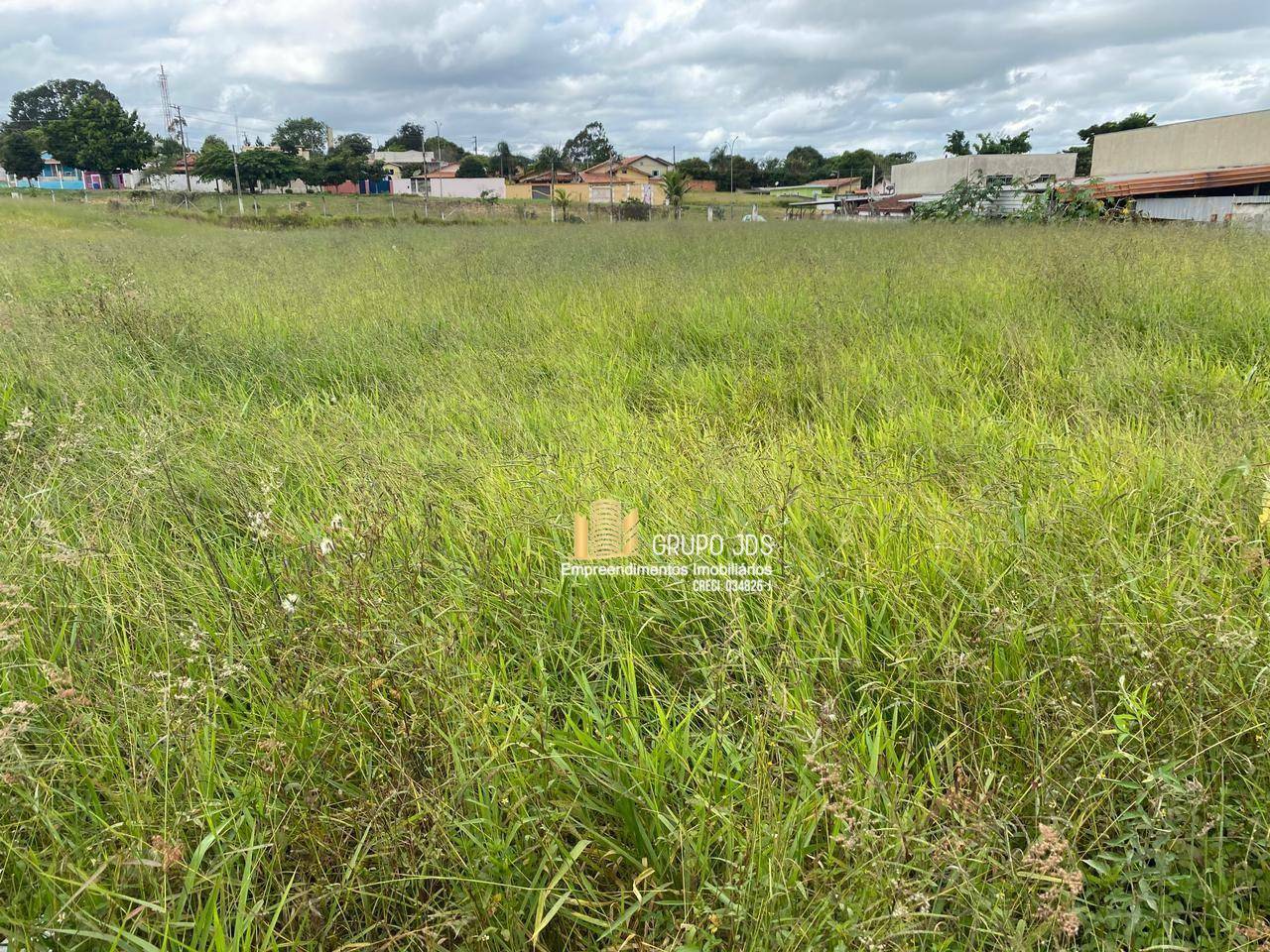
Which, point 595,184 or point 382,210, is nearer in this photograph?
point 382,210

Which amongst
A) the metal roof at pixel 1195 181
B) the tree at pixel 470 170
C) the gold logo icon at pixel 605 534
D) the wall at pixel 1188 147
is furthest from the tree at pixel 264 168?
the gold logo icon at pixel 605 534

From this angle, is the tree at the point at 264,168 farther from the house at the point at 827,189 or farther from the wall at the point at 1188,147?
the wall at the point at 1188,147

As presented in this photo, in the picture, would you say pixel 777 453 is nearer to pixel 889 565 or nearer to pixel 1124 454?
pixel 889 565

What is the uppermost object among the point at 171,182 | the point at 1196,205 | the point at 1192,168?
the point at 171,182

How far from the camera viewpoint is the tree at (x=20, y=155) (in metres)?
64.6

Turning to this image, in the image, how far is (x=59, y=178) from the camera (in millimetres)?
75875

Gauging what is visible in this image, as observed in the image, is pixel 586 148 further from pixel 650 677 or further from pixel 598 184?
pixel 650 677

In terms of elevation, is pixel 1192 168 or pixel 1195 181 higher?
pixel 1192 168

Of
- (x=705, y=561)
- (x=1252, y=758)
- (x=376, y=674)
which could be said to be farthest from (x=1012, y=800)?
(x=376, y=674)

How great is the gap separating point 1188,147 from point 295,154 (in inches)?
3283

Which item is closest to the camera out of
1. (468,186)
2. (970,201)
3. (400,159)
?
(970,201)

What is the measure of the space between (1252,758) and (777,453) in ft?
5.44

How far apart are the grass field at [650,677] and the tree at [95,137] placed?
74887 millimetres

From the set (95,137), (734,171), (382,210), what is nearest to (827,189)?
(734,171)
